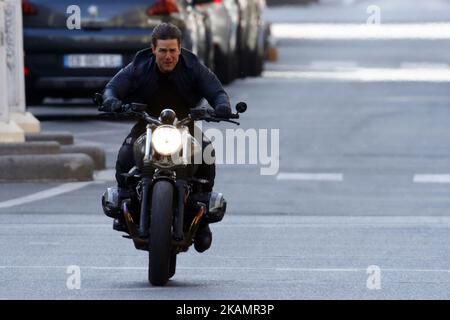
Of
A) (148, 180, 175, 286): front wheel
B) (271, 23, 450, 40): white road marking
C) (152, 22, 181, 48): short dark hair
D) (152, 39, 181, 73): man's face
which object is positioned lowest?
(271, 23, 450, 40): white road marking

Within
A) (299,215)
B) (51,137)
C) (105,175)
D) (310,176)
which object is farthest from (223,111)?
(51,137)

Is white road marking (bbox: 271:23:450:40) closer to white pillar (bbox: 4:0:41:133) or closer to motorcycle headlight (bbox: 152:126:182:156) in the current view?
white pillar (bbox: 4:0:41:133)

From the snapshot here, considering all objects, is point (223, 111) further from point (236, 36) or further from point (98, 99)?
point (236, 36)

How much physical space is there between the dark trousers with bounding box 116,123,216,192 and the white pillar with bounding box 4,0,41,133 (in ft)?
26.6

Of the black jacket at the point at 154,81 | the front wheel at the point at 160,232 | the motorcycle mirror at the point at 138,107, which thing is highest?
the black jacket at the point at 154,81

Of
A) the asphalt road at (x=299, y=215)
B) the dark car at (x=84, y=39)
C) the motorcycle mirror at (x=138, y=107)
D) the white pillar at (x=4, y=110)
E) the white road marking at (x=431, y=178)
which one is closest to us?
the motorcycle mirror at (x=138, y=107)

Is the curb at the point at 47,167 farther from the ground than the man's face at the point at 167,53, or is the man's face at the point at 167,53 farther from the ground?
the man's face at the point at 167,53

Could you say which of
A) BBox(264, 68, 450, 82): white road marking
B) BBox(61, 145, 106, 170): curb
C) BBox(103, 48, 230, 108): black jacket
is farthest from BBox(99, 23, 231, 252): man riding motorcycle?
BBox(264, 68, 450, 82): white road marking

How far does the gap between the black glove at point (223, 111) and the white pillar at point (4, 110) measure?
7856 millimetres

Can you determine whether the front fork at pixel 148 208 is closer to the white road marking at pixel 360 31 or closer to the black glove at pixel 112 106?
the black glove at pixel 112 106

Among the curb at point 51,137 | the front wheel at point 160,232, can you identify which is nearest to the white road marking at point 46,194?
the curb at point 51,137

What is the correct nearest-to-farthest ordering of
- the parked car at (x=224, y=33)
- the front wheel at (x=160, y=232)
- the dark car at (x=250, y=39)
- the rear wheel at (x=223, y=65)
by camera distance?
the front wheel at (x=160, y=232) → the parked car at (x=224, y=33) → the rear wheel at (x=223, y=65) → the dark car at (x=250, y=39)

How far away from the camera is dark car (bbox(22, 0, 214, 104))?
23.0 m

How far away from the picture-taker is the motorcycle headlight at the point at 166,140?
10656 millimetres
